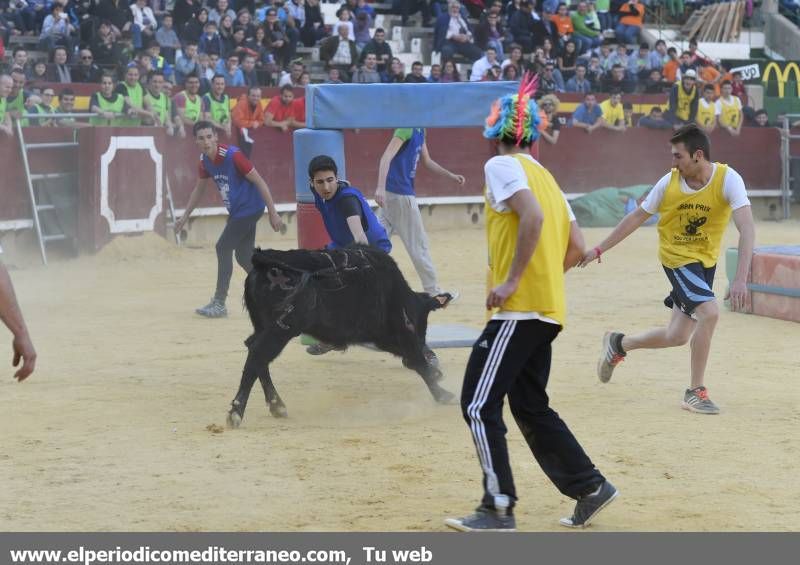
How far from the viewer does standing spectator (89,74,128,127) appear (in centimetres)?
1633

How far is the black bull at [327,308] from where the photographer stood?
7.34 meters

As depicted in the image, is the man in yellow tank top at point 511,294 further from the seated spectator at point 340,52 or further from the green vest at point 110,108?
the seated spectator at point 340,52

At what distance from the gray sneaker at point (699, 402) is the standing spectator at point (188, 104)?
35.0 ft

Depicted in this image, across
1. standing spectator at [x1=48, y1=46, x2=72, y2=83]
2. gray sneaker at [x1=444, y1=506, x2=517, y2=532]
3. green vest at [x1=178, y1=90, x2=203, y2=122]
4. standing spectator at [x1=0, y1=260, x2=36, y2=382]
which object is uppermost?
standing spectator at [x1=0, y1=260, x2=36, y2=382]

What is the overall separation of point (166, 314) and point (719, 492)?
6.77m

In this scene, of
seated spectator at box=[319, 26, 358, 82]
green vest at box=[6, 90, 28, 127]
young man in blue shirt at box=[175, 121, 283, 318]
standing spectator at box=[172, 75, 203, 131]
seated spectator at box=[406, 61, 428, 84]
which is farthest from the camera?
seated spectator at box=[319, 26, 358, 82]

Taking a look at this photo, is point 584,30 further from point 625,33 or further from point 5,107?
point 5,107

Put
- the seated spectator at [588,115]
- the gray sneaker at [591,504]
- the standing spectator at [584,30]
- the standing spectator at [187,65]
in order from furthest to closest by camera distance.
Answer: the standing spectator at [584,30] < the seated spectator at [588,115] < the standing spectator at [187,65] < the gray sneaker at [591,504]

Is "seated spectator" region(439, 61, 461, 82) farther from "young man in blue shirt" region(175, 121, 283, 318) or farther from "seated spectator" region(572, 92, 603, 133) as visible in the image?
"young man in blue shirt" region(175, 121, 283, 318)

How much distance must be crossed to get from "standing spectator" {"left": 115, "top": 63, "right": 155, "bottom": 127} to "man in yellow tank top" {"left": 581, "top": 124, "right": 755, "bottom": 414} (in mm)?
10147

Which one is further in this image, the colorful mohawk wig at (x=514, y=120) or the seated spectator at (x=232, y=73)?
the seated spectator at (x=232, y=73)

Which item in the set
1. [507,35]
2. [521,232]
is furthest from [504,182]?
[507,35]

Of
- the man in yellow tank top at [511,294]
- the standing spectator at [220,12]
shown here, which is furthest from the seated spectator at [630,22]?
the man in yellow tank top at [511,294]

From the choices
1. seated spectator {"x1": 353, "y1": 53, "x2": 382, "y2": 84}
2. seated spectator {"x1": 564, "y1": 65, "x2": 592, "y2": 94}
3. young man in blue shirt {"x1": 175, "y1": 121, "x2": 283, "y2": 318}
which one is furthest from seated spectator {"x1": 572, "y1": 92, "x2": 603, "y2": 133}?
young man in blue shirt {"x1": 175, "y1": 121, "x2": 283, "y2": 318}
